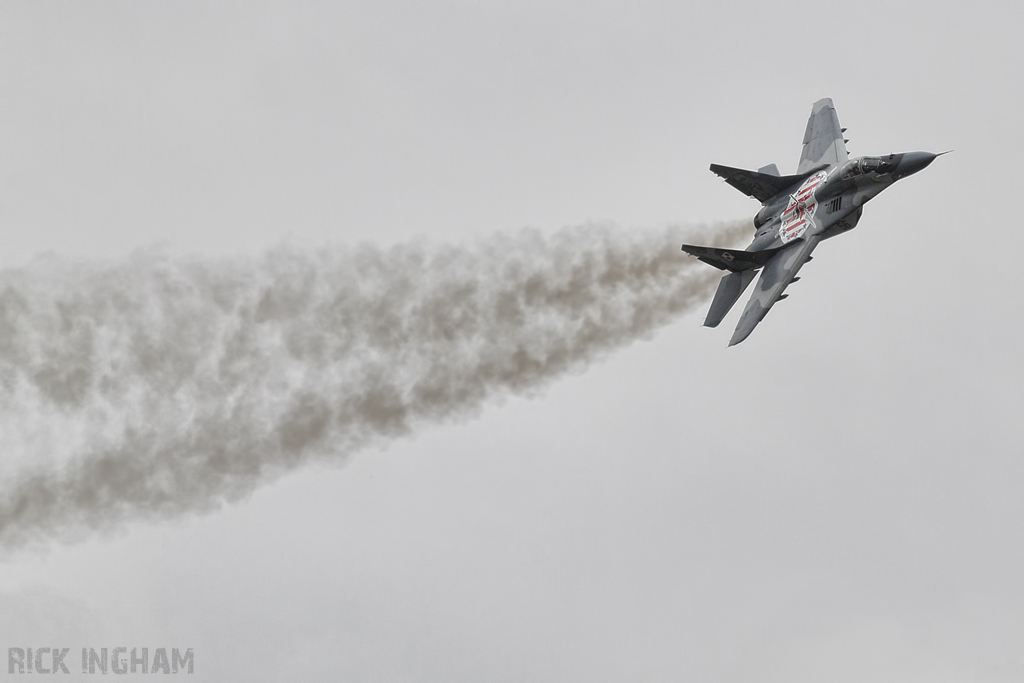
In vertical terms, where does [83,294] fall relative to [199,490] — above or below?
above

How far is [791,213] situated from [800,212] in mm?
480

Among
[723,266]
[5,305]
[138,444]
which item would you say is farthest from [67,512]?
[723,266]

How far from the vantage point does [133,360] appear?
58344 millimetres

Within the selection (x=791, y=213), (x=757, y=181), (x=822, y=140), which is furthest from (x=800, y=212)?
(x=822, y=140)

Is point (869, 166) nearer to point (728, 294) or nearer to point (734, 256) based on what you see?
point (734, 256)

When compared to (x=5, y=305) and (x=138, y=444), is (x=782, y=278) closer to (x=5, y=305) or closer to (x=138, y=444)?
(x=138, y=444)

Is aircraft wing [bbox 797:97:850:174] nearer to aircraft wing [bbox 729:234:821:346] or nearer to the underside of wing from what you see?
the underside of wing

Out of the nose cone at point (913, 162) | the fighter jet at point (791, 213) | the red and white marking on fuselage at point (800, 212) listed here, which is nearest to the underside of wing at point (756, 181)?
the fighter jet at point (791, 213)

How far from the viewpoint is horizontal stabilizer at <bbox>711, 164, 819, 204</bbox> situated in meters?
61.0

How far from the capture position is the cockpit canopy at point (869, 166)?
56.1 metres

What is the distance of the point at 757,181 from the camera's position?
202 ft

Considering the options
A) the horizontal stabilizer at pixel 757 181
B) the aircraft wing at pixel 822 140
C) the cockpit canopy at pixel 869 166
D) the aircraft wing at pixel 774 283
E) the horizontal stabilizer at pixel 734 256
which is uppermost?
the aircraft wing at pixel 822 140

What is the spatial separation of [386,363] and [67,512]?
1422 cm

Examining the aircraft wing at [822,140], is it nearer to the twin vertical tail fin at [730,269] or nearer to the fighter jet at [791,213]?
the fighter jet at [791,213]
